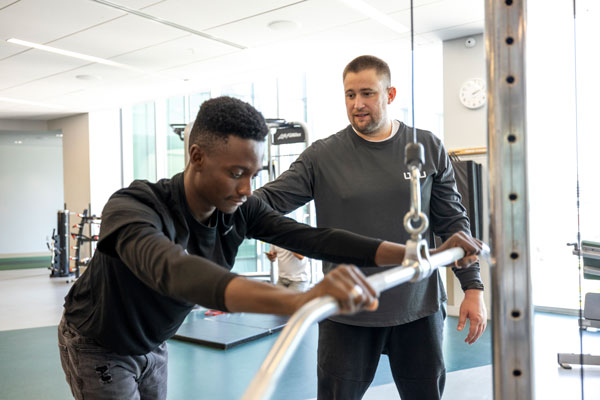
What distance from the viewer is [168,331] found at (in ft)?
4.54

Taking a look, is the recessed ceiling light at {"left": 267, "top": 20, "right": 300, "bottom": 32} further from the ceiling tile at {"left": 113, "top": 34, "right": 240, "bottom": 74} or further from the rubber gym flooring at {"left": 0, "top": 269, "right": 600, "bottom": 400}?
the rubber gym flooring at {"left": 0, "top": 269, "right": 600, "bottom": 400}

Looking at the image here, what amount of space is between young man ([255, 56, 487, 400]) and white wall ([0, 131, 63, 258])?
10536 mm

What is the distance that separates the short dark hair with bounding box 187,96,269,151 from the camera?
46.6 inches

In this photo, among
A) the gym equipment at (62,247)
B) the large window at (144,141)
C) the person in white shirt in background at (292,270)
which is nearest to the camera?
the person in white shirt in background at (292,270)

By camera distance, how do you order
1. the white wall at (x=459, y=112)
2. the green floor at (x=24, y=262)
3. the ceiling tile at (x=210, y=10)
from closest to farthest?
the ceiling tile at (x=210, y=10) < the white wall at (x=459, y=112) < the green floor at (x=24, y=262)

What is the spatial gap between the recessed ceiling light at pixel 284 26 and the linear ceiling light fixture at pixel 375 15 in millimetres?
640

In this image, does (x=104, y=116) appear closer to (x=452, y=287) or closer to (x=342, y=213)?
(x=452, y=287)

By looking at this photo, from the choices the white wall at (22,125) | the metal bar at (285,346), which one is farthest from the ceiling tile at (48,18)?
the white wall at (22,125)

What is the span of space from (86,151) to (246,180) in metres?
8.94

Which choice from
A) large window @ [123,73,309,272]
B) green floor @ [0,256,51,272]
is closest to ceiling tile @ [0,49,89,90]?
large window @ [123,73,309,272]

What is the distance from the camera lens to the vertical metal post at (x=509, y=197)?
3.37 feet

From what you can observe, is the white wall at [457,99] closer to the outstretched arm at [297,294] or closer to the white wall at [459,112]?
the white wall at [459,112]

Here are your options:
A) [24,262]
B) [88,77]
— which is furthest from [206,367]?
[24,262]

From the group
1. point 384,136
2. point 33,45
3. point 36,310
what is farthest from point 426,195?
point 36,310
